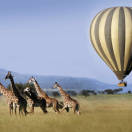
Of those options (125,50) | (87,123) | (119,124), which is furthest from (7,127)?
(125,50)

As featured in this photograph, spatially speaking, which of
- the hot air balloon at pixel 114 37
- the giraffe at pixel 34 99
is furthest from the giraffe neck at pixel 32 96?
the hot air balloon at pixel 114 37

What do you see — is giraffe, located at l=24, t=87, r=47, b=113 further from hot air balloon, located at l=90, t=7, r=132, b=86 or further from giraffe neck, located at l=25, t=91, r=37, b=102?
hot air balloon, located at l=90, t=7, r=132, b=86

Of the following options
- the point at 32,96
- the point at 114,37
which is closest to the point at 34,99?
the point at 32,96

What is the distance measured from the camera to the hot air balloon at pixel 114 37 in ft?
100.0

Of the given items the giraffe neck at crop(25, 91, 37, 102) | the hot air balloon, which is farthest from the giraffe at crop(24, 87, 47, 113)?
the hot air balloon

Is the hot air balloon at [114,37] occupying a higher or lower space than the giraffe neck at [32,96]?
higher

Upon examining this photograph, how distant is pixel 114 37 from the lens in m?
30.8

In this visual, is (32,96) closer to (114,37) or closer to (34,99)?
(34,99)

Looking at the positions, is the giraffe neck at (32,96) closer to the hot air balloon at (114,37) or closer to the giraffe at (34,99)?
the giraffe at (34,99)

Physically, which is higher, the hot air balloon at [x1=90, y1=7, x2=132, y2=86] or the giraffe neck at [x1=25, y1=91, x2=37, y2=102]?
the hot air balloon at [x1=90, y1=7, x2=132, y2=86]

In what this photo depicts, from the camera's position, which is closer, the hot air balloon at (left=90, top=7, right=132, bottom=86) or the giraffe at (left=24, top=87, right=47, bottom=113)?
the giraffe at (left=24, top=87, right=47, bottom=113)

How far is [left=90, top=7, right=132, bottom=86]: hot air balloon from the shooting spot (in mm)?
30469

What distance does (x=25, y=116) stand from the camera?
19.6m

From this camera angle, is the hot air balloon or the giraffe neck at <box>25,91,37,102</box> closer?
the giraffe neck at <box>25,91,37,102</box>
